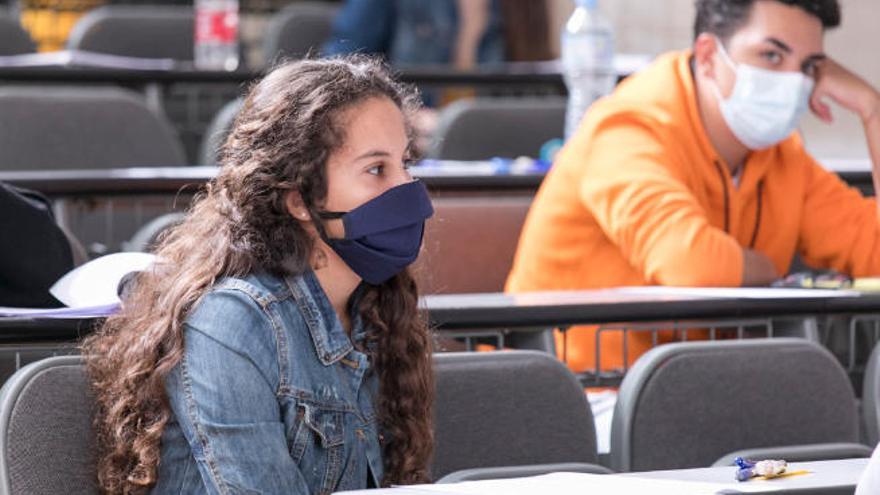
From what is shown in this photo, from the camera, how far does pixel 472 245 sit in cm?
365

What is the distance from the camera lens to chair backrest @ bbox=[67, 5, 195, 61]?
262 inches

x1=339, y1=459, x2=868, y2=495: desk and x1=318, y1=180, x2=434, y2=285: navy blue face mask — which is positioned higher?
x1=318, y1=180, x2=434, y2=285: navy blue face mask

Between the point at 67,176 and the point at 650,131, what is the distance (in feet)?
4.35

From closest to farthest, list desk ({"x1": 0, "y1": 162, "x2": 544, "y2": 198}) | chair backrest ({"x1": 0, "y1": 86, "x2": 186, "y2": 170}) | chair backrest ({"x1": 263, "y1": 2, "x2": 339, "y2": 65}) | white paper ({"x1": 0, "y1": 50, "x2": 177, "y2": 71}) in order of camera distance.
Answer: desk ({"x1": 0, "y1": 162, "x2": 544, "y2": 198}) → chair backrest ({"x1": 0, "y1": 86, "x2": 186, "y2": 170}) → white paper ({"x1": 0, "y1": 50, "x2": 177, "y2": 71}) → chair backrest ({"x1": 263, "y1": 2, "x2": 339, "y2": 65})

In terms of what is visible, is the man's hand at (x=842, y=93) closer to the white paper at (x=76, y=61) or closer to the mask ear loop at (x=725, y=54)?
the mask ear loop at (x=725, y=54)

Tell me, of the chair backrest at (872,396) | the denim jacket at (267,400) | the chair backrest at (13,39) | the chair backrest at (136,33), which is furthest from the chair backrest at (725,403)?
the chair backrest at (136,33)

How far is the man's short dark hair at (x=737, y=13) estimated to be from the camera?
3549 mm

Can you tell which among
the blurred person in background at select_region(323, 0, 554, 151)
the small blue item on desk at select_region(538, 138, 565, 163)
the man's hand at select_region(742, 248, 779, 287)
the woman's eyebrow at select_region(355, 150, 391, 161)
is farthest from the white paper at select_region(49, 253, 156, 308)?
the blurred person in background at select_region(323, 0, 554, 151)

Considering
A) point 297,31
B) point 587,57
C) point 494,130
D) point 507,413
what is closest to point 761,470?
point 507,413

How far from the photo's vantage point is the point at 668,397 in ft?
8.58

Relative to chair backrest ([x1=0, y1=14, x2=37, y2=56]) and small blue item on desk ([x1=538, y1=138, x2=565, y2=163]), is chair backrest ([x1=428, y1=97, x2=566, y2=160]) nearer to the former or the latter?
small blue item on desk ([x1=538, y1=138, x2=565, y2=163])

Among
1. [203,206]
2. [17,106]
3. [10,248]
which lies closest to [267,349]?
[203,206]

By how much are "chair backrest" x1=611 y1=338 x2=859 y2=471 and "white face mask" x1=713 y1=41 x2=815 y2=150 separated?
35.7 inches

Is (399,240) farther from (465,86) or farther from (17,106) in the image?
(465,86)
